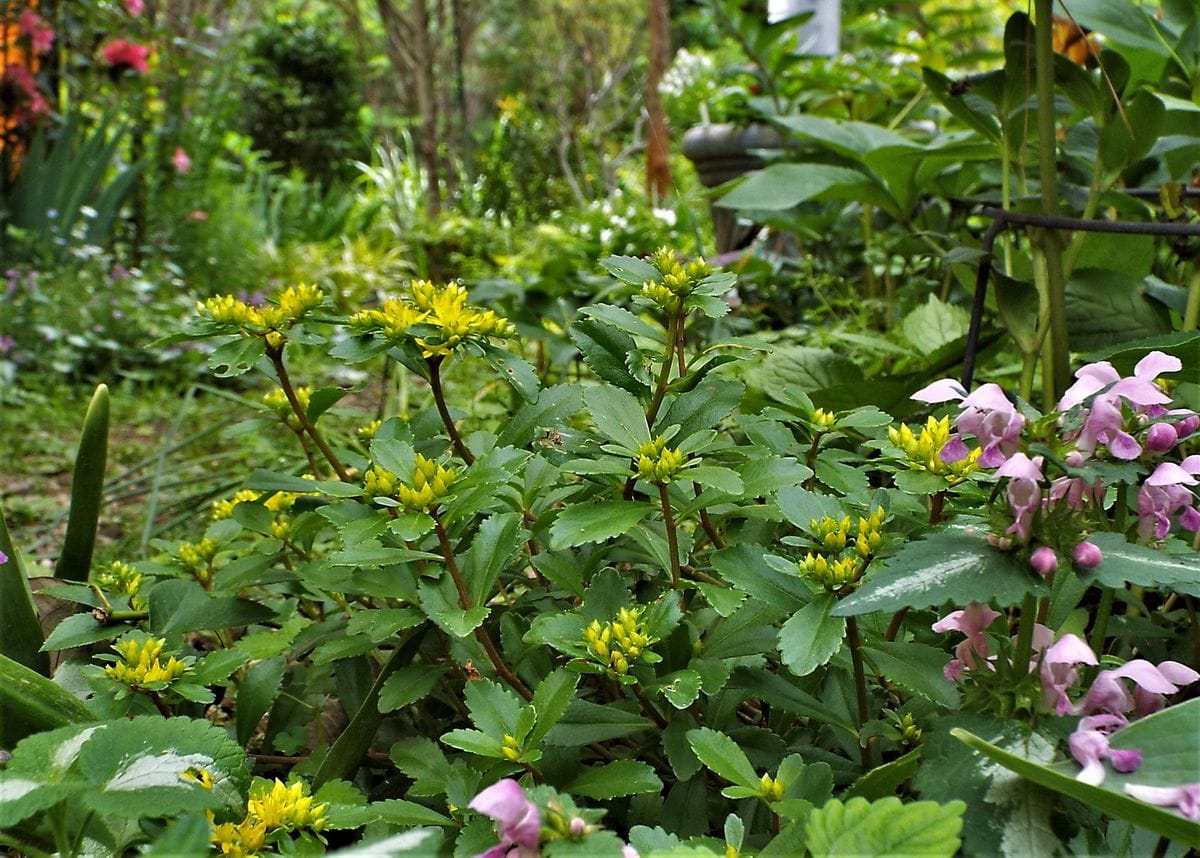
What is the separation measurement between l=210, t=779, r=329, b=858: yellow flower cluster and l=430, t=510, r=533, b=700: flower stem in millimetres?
143

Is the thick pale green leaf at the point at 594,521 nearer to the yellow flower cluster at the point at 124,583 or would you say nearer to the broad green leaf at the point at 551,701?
the broad green leaf at the point at 551,701

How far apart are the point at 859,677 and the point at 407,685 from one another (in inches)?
11.5

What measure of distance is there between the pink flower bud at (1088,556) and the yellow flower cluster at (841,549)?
0.34 feet

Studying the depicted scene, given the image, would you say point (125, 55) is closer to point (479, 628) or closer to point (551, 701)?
point (479, 628)

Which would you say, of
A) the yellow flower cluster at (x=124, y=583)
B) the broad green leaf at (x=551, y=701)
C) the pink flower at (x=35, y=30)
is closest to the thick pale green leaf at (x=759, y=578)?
the broad green leaf at (x=551, y=701)

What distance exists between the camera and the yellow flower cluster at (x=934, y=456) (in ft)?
1.98

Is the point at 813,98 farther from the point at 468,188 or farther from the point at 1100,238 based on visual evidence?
the point at 468,188

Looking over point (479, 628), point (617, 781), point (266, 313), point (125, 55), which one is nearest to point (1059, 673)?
point (617, 781)

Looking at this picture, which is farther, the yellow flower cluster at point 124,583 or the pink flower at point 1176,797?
the yellow flower cluster at point 124,583

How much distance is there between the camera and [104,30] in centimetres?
456

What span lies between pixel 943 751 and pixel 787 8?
2477 millimetres

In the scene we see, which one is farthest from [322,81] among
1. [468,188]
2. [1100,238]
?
[1100,238]

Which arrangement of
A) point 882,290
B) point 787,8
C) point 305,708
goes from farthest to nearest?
point 787,8, point 882,290, point 305,708

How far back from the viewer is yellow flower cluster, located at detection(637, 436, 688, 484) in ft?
1.90
